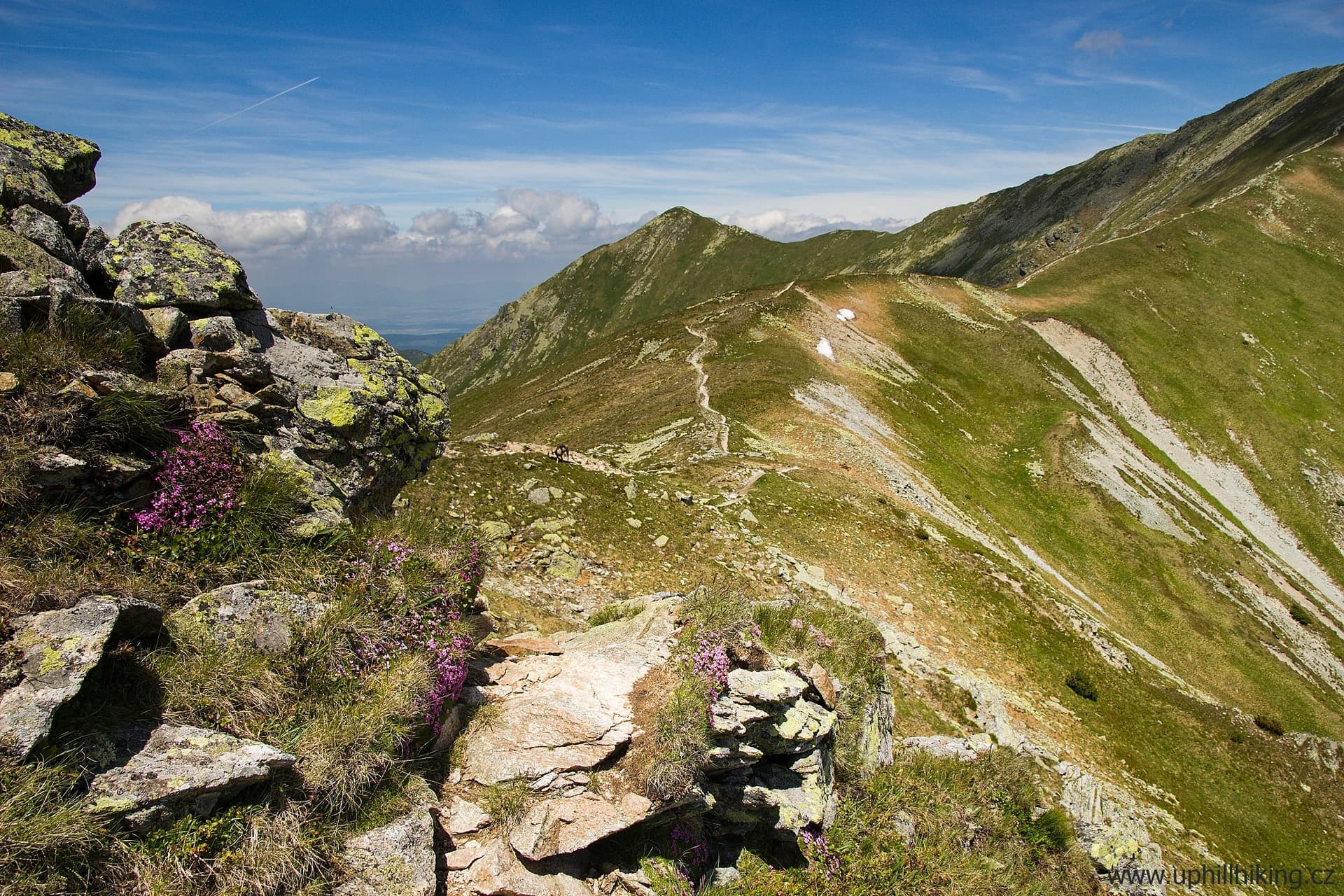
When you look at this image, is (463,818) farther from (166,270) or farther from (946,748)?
(946,748)

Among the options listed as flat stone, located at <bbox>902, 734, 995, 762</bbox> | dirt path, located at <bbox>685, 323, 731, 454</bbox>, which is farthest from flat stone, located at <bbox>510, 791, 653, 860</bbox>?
dirt path, located at <bbox>685, 323, 731, 454</bbox>

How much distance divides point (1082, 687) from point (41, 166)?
38999 mm

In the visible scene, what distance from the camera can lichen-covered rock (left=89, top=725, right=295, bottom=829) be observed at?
6.62m

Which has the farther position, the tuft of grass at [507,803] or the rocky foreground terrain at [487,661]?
the tuft of grass at [507,803]

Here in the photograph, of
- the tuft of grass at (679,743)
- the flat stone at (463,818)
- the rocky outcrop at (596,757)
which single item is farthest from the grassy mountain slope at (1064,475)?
the flat stone at (463,818)

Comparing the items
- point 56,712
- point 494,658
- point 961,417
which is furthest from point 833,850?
point 961,417

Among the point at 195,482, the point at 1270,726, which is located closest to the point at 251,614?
the point at 195,482

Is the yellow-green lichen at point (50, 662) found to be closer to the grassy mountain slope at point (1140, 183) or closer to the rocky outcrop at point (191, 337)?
the rocky outcrop at point (191, 337)

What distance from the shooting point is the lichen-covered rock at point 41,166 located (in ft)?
33.1

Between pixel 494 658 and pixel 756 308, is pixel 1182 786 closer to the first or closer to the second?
pixel 494 658

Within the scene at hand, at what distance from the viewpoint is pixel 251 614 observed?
875 centimetres

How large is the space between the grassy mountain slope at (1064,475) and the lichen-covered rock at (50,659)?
1359cm

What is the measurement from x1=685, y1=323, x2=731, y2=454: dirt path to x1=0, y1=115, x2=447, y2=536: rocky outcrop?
1137 inches

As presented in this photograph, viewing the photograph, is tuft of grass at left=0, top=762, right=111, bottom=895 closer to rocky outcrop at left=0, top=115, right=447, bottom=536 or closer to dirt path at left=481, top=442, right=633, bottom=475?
rocky outcrop at left=0, top=115, right=447, bottom=536
